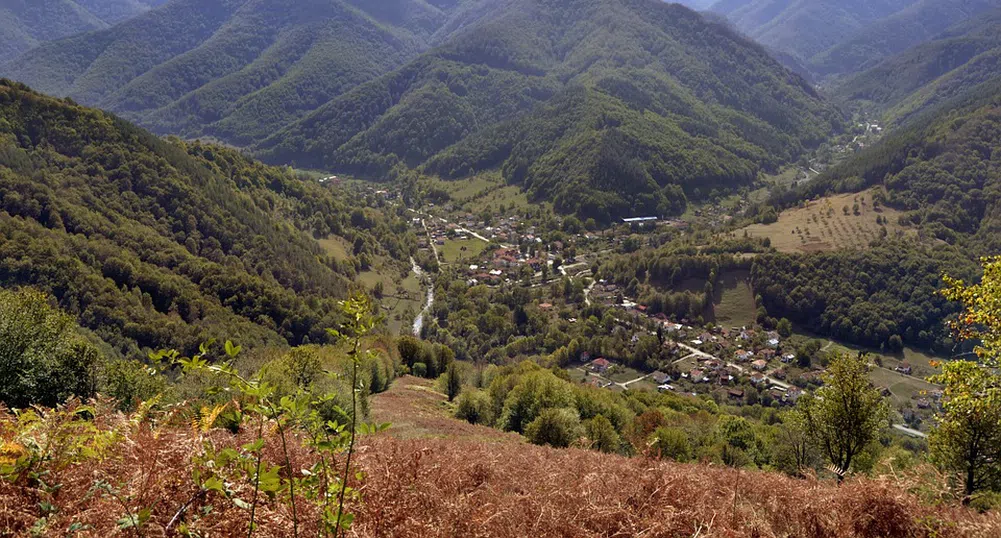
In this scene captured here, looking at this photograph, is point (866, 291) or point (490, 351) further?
point (866, 291)

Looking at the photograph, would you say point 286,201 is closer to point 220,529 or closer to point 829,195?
point 220,529

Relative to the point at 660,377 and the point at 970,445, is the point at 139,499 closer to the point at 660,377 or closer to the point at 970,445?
the point at 970,445

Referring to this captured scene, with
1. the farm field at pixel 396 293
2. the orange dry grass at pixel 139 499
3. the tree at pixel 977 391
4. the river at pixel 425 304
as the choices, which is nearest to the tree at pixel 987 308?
the tree at pixel 977 391

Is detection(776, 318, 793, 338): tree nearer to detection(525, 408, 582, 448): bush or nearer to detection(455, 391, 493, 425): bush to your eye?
detection(455, 391, 493, 425): bush

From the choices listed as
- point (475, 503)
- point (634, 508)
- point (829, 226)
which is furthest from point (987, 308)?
point (829, 226)

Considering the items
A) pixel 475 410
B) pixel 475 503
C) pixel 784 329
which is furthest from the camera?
pixel 784 329

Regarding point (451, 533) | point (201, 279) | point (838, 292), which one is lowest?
point (201, 279)

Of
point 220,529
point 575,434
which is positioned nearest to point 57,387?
point 575,434
